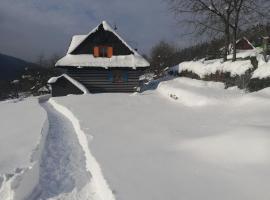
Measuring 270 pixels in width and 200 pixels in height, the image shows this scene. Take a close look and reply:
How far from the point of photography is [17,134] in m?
11.8

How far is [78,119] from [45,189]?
316 inches

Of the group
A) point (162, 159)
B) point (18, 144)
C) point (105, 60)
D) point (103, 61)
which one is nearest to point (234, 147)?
point (162, 159)

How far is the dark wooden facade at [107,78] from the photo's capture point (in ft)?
111

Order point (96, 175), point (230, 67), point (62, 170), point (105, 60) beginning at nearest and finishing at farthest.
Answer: point (96, 175)
point (62, 170)
point (230, 67)
point (105, 60)

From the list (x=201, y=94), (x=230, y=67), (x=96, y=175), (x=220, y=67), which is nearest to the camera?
(x=96, y=175)

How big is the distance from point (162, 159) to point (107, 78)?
26.4m

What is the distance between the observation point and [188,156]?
8094 millimetres

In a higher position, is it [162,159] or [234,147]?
[234,147]

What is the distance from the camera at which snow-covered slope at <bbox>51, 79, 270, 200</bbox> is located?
20.4 ft

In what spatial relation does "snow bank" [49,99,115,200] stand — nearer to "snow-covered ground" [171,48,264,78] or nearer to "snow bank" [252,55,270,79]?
"snow bank" [252,55,270,79]

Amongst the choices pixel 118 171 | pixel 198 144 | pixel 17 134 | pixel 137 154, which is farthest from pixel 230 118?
pixel 17 134

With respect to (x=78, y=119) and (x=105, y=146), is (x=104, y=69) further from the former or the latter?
(x=105, y=146)

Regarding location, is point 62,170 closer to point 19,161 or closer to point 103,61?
point 19,161

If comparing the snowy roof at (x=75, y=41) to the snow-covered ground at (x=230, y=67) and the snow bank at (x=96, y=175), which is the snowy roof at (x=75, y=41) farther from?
the snow bank at (x=96, y=175)
